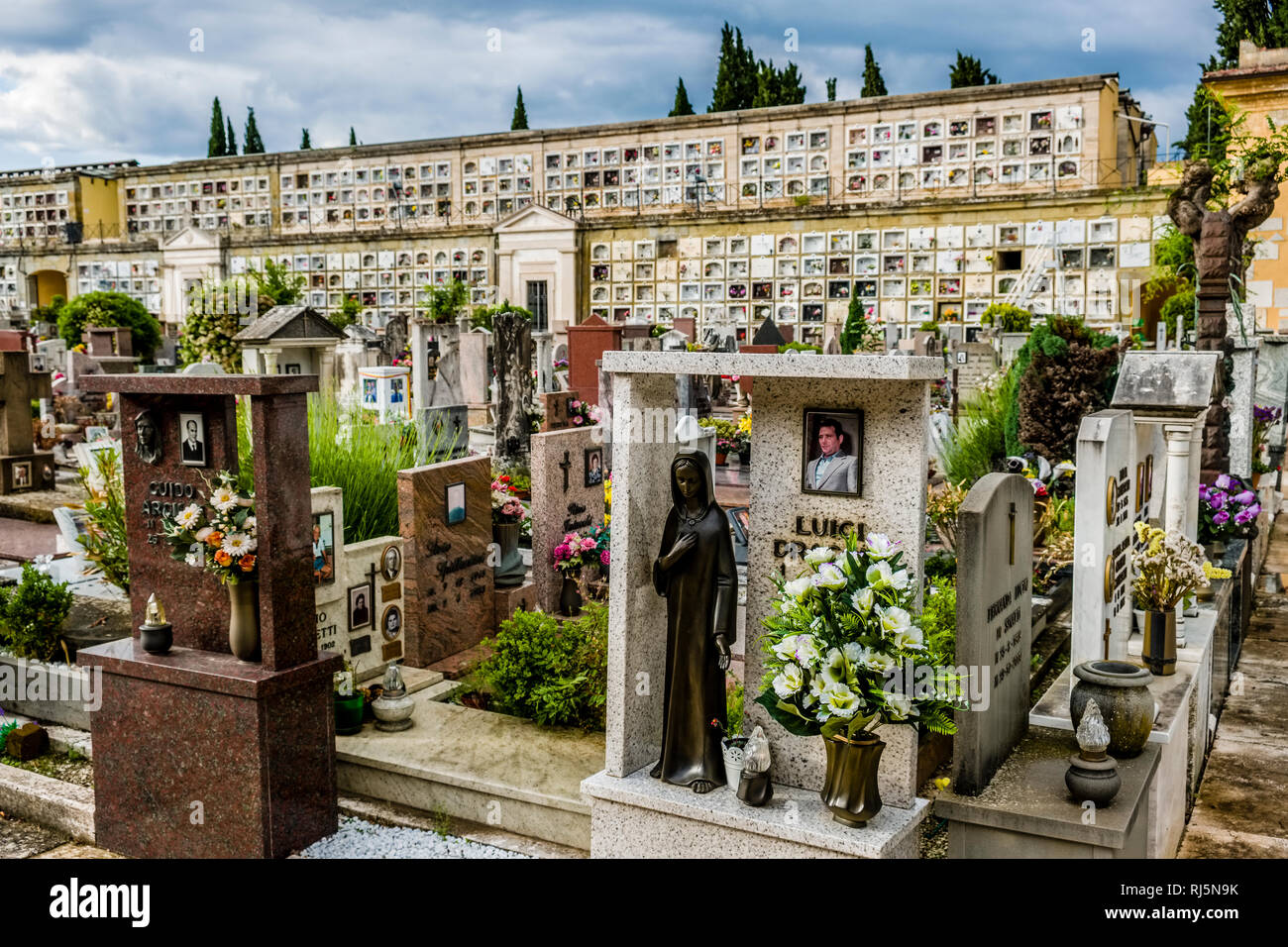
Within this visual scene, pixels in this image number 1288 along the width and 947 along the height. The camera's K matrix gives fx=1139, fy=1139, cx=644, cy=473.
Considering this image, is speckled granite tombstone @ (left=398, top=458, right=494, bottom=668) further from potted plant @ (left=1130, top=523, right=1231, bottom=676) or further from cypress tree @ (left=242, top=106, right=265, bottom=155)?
cypress tree @ (left=242, top=106, right=265, bottom=155)

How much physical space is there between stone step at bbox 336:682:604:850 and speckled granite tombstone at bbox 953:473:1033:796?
1.54 m

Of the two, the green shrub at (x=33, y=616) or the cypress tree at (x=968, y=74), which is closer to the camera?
the green shrub at (x=33, y=616)

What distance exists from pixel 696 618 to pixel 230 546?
191 cm

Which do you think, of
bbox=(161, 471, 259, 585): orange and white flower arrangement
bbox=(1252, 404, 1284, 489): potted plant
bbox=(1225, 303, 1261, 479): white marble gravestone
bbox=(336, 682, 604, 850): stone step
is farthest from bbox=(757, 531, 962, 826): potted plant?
bbox=(1252, 404, 1284, 489): potted plant

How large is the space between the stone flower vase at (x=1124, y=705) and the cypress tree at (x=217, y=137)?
1805 inches

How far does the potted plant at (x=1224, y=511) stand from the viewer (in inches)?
340

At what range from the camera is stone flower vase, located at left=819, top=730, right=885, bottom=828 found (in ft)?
12.0

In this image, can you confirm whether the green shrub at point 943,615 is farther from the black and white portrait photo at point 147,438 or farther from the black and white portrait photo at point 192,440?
the black and white portrait photo at point 147,438

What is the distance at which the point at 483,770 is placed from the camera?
4.95 metres

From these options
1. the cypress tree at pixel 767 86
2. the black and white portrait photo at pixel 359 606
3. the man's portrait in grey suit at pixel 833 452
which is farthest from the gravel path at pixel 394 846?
the cypress tree at pixel 767 86

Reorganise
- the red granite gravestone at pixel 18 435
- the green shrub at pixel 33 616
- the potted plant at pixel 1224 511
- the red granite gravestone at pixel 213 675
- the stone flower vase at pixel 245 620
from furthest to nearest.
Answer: the red granite gravestone at pixel 18 435
the potted plant at pixel 1224 511
the green shrub at pixel 33 616
the stone flower vase at pixel 245 620
the red granite gravestone at pixel 213 675

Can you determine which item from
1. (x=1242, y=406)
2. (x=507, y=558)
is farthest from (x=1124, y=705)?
(x=1242, y=406)

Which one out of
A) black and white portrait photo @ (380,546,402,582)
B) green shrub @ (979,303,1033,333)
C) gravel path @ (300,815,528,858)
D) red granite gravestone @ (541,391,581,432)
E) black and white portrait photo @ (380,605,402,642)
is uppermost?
green shrub @ (979,303,1033,333)

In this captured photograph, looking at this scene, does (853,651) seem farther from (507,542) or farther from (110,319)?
(110,319)
